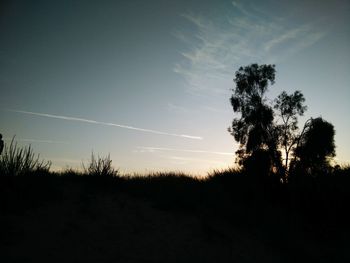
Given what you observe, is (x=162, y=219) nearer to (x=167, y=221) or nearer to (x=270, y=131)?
(x=167, y=221)

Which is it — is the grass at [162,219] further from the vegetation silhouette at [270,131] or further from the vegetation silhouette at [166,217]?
the vegetation silhouette at [270,131]

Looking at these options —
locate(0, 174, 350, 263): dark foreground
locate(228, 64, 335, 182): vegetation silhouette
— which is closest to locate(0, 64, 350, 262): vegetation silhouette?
locate(0, 174, 350, 263): dark foreground

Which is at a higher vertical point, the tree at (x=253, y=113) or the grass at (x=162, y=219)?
the tree at (x=253, y=113)

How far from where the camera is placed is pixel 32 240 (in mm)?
5480

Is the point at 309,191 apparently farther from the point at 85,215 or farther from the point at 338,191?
the point at 85,215

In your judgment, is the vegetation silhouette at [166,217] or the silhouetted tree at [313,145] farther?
the silhouetted tree at [313,145]

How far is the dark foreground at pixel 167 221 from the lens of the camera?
576 cm

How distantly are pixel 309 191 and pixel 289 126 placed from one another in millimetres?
16435

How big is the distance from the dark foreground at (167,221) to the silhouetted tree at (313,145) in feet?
46.1

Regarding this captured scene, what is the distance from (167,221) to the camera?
7.83m

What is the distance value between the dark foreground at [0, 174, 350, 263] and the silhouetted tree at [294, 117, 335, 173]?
46.1ft

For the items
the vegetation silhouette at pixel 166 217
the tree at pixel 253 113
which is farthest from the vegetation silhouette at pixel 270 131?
the vegetation silhouette at pixel 166 217

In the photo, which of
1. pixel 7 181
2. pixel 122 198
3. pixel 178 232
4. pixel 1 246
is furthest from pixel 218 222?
pixel 7 181

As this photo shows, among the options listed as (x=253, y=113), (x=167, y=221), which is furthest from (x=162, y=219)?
(x=253, y=113)
